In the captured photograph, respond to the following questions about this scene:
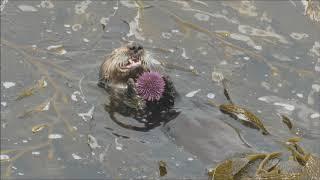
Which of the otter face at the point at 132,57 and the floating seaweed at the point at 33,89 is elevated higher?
the otter face at the point at 132,57

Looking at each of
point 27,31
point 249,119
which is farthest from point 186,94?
point 27,31

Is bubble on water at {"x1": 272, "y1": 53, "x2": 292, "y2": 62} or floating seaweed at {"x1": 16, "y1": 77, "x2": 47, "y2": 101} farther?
bubble on water at {"x1": 272, "y1": 53, "x2": 292, "y2": 62}

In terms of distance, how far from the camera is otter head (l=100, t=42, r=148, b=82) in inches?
208

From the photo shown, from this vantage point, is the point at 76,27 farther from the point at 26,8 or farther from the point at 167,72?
the point at 167,72

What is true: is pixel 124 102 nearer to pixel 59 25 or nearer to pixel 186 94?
pixel 186 94

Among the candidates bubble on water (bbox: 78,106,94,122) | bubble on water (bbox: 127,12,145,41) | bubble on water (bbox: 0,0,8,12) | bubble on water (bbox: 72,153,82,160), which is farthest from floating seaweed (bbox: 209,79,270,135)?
bubble on water (bbox: 0,0,8,12)

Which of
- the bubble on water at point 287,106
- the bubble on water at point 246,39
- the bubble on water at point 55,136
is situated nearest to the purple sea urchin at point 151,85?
the bubble on water at point 55,136

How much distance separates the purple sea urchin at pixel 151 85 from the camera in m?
4.95

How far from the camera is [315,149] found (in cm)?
473

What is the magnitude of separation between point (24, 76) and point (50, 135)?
0.98 metres

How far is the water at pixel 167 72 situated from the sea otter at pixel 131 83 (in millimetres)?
107

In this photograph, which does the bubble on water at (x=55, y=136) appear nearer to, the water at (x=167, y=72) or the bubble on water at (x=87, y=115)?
the water at (x=167, y=72)

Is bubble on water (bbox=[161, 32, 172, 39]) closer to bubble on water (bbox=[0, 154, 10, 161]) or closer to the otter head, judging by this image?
the otter head

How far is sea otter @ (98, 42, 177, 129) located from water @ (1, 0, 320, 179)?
4.2 inches
